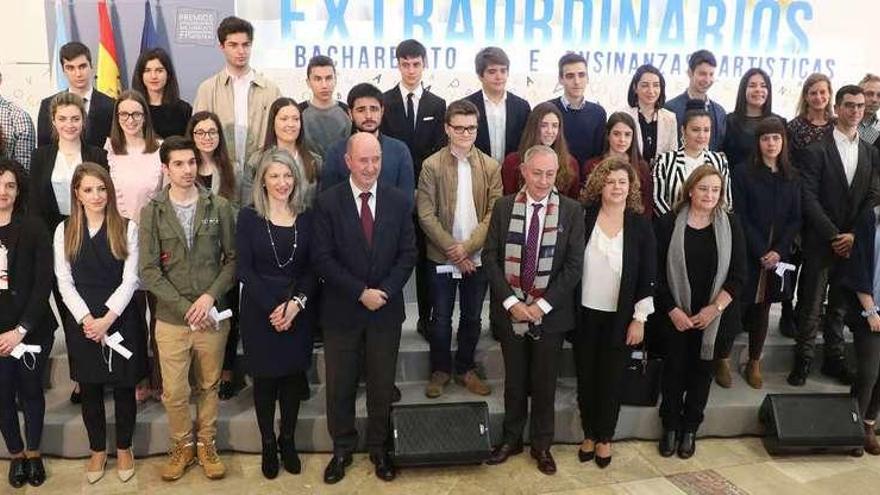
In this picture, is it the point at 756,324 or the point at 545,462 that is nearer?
the point at 545,462

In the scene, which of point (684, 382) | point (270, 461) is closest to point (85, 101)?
point (270, 461)

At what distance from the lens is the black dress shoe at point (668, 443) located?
356cm

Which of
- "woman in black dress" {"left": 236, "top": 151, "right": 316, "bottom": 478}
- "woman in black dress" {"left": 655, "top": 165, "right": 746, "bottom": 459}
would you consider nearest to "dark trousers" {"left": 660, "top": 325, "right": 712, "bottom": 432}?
"woman in black dress" {"left": 655, "top": 165, "right": 746, "bottom": 459}

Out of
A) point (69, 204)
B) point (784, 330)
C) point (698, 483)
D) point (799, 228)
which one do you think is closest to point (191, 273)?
point (69, 204)

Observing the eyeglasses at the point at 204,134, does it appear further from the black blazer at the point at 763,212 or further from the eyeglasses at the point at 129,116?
the black blazer at the point at 763,212

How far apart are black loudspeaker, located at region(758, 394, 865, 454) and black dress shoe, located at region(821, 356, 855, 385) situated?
0.46 meters

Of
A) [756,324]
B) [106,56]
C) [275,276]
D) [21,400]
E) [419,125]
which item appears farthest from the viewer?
[106,56]

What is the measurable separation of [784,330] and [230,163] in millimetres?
3599

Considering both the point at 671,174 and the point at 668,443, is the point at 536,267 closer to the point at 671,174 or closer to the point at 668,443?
the point at 671,174

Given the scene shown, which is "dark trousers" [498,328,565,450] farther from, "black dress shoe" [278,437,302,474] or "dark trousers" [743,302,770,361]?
"dark trousers" [743,302,770,361]

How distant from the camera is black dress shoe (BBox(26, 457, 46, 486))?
3.15m

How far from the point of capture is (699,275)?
3.34 m

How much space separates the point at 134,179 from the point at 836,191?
12.4 feet

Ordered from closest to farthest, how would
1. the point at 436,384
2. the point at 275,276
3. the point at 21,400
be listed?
the point at 275,276, the point at 21,400, the point at 436,384
